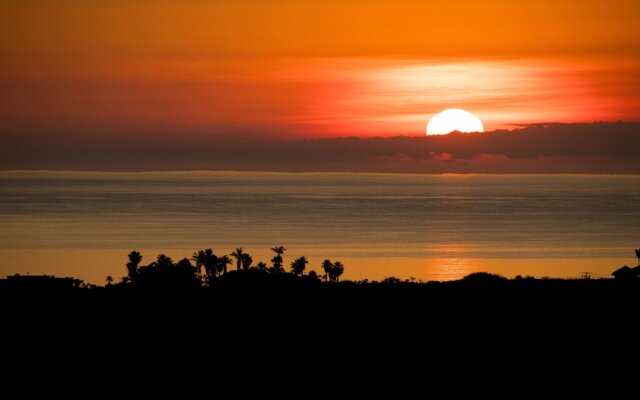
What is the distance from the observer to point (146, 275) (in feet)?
155

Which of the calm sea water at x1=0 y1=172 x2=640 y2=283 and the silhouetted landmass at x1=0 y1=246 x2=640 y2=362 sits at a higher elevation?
the calm sea water at x1=0 y1=172 x2=640 y2=283

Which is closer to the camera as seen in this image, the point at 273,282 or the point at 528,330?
the point at 528,330

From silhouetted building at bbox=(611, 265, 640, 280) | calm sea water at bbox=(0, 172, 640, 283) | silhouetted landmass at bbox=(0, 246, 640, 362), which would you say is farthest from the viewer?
calm sea water at bbox=(0, 172, 640, 283)

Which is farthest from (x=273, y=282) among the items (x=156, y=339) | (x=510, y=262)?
(x=510, y=262)

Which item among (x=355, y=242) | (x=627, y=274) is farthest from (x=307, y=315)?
(x=355, y=242)

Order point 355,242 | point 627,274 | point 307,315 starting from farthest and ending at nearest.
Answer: point 355,242, point 627,274, point 307,315

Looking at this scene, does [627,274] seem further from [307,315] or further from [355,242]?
[355,242]

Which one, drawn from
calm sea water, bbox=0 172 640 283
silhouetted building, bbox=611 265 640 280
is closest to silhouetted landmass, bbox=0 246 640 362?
silhouetted building, bbox=611 265 640 280

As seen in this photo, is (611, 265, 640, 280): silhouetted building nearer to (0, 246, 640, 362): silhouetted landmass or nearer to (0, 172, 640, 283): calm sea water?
(0, 246, 640, 362): silhouetted landmass

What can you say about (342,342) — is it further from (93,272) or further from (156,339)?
(93,272)

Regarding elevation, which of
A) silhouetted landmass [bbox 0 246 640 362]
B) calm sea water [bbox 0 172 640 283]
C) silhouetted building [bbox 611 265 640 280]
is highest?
calm sea water [bbox 0 172 640 283]

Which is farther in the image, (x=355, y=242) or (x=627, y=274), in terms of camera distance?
(x=355, y=242)

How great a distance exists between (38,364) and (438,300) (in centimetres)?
2021

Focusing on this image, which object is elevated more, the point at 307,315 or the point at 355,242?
the point at 355,242
